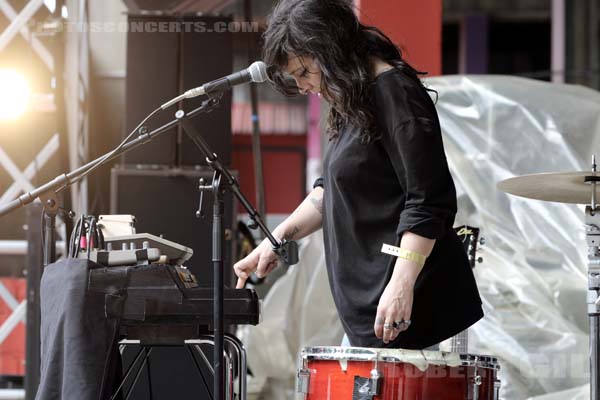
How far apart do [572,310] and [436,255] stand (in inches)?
78.5

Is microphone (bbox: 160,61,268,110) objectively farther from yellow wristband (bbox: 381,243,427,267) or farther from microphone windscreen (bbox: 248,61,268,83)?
yellow wristband (bbox: 381,243,427,267)

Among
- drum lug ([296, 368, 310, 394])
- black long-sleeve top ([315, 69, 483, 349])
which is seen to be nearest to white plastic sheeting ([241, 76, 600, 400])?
black long-sleeve top ([315, 69, 483, 349])

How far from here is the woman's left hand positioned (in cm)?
209

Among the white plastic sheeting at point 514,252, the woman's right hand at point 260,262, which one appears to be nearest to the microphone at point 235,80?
the woman's right hand at point 260,262

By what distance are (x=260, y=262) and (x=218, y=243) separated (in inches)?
6.0

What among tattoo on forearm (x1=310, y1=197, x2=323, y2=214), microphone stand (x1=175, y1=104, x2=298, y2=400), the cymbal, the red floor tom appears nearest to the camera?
the red floor tom

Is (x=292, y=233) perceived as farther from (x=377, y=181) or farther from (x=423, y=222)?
(x=423, y=222)

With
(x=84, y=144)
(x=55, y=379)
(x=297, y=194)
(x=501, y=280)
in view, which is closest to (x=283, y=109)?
Result: (x=297, y=194)

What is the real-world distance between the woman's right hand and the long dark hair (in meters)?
0.46

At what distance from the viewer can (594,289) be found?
292cm

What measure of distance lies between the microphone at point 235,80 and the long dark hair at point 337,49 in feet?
0.48

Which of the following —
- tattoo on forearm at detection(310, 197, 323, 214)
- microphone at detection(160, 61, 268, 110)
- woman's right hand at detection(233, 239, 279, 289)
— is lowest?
woman's right hand at detection(233, 239, 279, 289)

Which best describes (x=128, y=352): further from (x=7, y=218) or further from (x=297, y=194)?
(x=297, y=194)

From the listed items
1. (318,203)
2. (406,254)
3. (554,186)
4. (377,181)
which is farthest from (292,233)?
(554,186)
